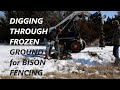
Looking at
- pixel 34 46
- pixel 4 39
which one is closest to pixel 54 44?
pixel 34 46

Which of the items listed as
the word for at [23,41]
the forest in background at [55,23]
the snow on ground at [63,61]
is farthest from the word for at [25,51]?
the forest in background at [55,23]

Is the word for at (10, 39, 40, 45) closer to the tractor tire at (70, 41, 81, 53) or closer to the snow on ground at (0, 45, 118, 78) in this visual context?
the snow on ground at (0, 45, 118, 78)

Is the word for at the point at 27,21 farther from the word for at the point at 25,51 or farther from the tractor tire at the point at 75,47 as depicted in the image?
the tractor tire at the point at 75,47

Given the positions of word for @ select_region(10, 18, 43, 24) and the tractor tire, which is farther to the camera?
the tractor tire

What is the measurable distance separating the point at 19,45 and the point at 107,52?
2.29m

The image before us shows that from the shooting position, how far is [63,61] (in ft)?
34.0

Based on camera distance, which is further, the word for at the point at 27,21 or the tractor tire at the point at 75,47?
the tractor tire at the point at 75,47

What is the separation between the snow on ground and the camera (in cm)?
1024

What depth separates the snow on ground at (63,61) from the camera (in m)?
10.2

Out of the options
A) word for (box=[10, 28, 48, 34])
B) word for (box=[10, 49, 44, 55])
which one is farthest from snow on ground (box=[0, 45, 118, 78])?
word for (box=[10, 28, 48, 34])

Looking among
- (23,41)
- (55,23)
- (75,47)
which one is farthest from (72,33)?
(23,41)

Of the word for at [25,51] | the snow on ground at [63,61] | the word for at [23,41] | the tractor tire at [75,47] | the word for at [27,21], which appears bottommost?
the snow on ground at [63,61]

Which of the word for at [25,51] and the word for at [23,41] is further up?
the word for at [23,41]
